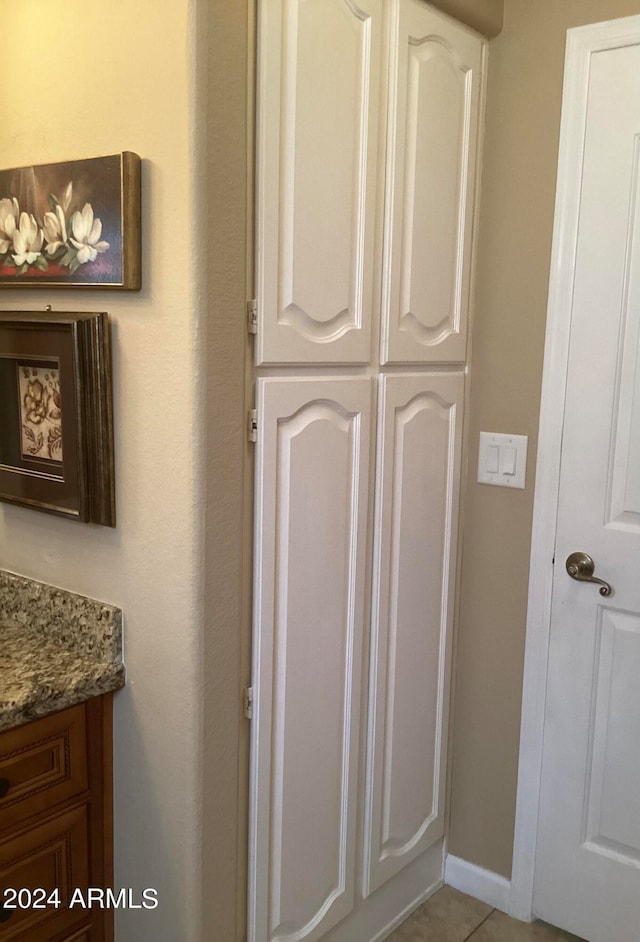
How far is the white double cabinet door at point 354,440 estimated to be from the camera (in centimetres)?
149

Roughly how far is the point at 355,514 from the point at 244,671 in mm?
391

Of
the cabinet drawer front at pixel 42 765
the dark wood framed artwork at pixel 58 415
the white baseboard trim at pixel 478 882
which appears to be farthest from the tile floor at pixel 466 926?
the dark wood framed artwork at pixel 58 415

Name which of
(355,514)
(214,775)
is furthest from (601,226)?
(214,775)

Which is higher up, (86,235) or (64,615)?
(86,235)

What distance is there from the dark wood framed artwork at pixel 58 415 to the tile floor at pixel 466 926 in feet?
4.34

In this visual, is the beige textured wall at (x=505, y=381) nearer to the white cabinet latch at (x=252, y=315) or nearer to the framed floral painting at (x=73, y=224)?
the white cabinet latch at (x=252, y=315)

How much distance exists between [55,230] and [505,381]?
1071 mm

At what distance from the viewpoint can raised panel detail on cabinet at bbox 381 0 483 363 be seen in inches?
66.8

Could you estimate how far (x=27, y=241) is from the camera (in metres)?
1.53

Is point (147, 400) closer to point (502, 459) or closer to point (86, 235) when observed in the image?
point (86, 235)

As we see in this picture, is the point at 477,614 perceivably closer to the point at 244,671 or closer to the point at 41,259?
the point at 244,671

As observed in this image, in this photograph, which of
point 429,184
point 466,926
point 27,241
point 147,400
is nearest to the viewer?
point 147,400

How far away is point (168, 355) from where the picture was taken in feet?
4.51

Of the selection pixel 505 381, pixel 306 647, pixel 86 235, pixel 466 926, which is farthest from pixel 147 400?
pixel 466 926
